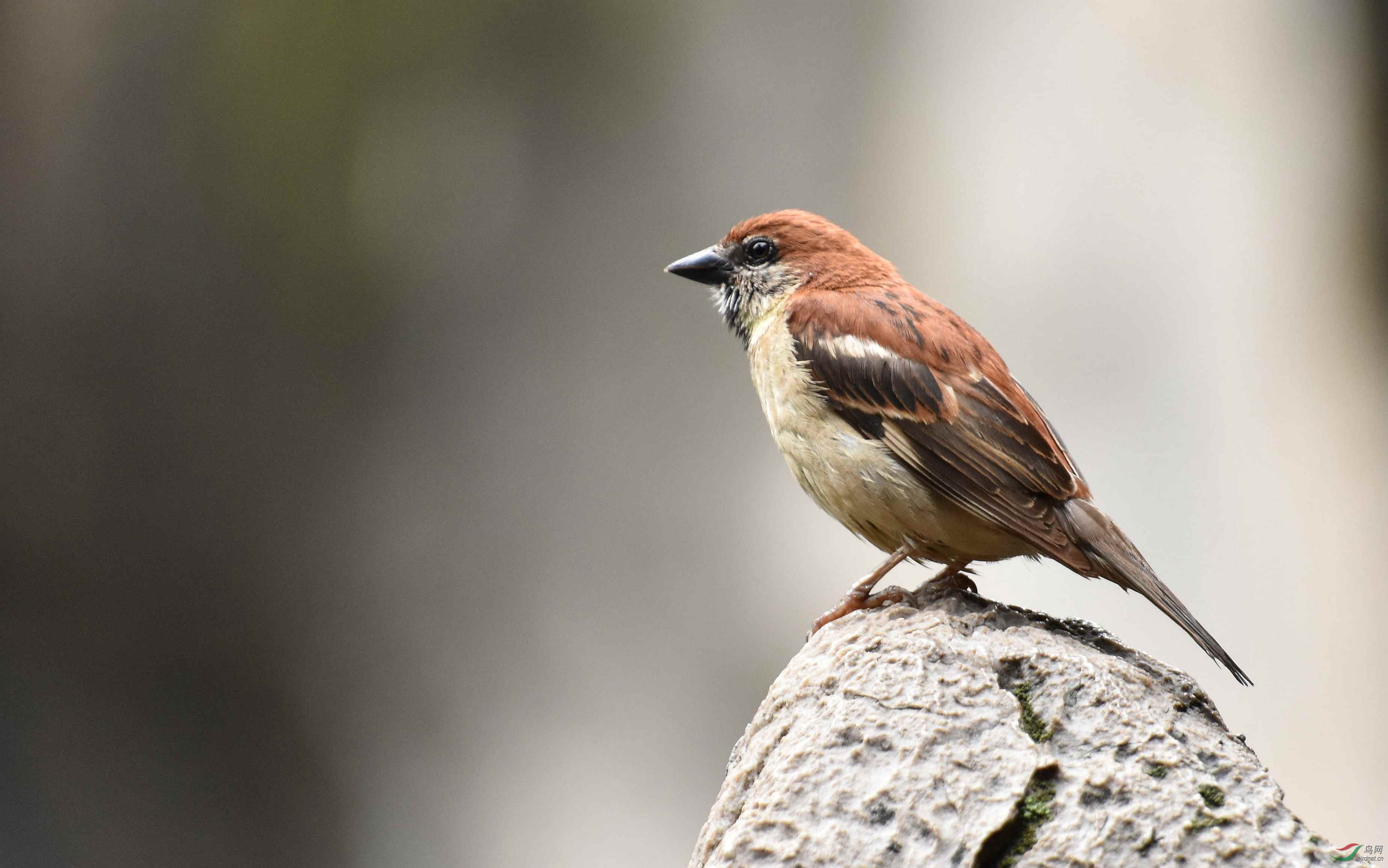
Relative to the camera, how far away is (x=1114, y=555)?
266cm

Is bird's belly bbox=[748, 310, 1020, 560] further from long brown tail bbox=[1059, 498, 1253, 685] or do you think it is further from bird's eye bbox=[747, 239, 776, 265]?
bird's eye bbox=[747, 239, 776, 265]

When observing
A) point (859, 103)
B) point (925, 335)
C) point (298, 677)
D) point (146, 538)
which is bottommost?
point (298, 677)

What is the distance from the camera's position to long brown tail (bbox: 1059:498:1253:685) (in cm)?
256

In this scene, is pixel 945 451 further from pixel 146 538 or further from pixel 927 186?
pixel 146 538

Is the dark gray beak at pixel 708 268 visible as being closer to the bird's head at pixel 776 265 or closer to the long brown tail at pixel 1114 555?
the bird's head at pixel 776 265

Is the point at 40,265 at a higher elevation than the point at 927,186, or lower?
lower

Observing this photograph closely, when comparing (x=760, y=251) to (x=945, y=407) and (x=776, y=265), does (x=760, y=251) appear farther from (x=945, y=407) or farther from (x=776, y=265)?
(x=945, y=407)

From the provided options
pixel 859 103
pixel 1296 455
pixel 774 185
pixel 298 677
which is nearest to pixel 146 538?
pixel 298 677

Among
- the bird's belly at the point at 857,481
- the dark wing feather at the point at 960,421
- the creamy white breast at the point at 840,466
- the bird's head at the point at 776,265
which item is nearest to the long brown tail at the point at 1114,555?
the dark wing feather at the point at 960,421

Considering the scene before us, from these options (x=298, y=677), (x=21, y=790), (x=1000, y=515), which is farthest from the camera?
(x=298, y=677)

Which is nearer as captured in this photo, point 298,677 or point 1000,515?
point 1000,515

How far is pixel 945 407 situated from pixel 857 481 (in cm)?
31

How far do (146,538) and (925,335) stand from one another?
4970 millimetres

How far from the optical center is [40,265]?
20.3ft
